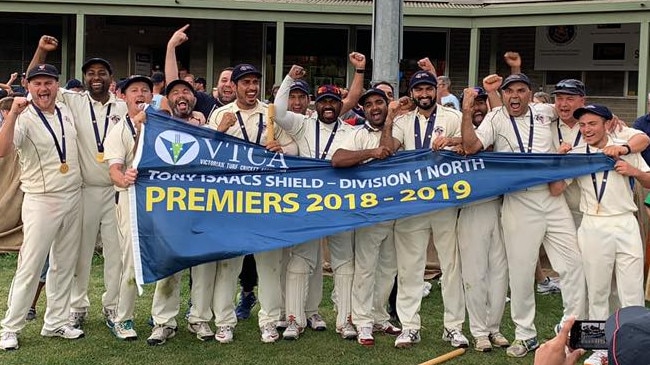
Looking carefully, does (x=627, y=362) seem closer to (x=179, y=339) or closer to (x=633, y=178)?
(x=633, y=178)

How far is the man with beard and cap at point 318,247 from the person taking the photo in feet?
21.1

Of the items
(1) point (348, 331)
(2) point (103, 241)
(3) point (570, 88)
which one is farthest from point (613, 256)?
(2) point (103, 241)

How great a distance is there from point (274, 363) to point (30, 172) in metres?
2.44

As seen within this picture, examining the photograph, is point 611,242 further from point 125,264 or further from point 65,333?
point 65,333

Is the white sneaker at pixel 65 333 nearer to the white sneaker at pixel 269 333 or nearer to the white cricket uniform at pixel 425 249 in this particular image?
the white sneaker at pixel 269 333

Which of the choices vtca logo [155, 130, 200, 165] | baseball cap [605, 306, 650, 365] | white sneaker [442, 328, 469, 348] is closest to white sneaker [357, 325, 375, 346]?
white sneaker [442, 328, 469, 348]

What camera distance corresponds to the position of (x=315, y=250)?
6.58m

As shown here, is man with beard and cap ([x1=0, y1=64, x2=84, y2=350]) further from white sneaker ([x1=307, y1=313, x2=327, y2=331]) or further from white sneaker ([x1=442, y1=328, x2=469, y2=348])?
white sneaker ([x1=442, y1=328, x2=469, y2=348])

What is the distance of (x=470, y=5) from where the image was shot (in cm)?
1672

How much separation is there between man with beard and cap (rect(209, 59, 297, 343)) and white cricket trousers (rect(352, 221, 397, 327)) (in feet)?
2.13

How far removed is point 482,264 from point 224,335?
218 cm

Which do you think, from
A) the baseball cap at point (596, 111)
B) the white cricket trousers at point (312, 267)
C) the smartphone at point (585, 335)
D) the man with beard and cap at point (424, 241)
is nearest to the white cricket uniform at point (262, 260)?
the white cricket trousers at point (312, 267)

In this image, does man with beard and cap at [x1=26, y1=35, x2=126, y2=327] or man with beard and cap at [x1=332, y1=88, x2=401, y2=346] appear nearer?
man with beard and cap at [x1=332, y1=88, x2=401, y2=346]

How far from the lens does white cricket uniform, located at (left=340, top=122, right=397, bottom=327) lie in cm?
640
